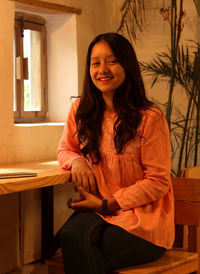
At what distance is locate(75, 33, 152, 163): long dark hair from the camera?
6.72 ft

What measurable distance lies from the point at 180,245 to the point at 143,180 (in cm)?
50

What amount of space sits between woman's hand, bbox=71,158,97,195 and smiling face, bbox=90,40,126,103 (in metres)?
0.35

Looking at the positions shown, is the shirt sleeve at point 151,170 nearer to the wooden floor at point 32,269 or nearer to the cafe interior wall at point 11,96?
Answer: the cafe interior wall at point 11,96

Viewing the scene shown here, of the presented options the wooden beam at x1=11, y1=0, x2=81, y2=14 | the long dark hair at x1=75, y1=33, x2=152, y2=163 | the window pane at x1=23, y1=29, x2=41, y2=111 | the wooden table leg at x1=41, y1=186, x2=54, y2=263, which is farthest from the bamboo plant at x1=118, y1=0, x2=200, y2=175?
the long dark hair at x1=75, y1=33, x2=152, y2=163

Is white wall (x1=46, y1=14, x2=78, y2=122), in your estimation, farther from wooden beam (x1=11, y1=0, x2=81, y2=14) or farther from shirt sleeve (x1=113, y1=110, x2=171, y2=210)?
shirt sleeve (x1=113, y1=110, x2=171, y2=210)

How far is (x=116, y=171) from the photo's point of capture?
6.72ft

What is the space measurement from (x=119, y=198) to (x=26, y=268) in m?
1.18

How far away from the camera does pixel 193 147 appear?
3.06 meters

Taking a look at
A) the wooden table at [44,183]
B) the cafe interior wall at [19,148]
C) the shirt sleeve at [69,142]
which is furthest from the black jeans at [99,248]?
the cafe interior wall at [19,148]

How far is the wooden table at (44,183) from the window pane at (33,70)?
1.95 feet

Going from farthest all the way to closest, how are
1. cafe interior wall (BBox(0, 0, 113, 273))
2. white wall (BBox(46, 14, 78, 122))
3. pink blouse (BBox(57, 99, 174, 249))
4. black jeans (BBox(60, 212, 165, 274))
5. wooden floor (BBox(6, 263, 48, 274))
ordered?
white wall (BBox(46, 14, 78, 122))
wooden floor (BBox(6, 263, 48, 274))
cafe interior wall (BBox(0, 0, 113, 273))
pink blouse (BBox(57, 99, 174, 249))
black jeans (BBox(60, 212, 165, 274))

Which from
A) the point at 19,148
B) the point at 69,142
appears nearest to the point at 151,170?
the point at 69,142

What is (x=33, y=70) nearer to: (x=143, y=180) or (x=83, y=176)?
(x=83, y=176)

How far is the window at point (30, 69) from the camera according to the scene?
10.2 ft
